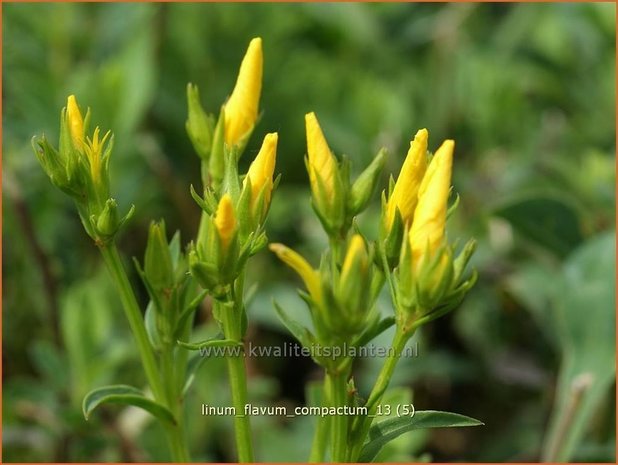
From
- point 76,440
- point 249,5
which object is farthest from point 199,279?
point 249,5

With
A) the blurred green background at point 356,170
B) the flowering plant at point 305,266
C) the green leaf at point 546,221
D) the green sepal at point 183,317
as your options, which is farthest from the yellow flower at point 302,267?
the green leaf at point 546,221

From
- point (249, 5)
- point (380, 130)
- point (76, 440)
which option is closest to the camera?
point (76, 440)

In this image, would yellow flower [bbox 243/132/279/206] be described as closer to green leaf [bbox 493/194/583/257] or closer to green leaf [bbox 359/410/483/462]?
green leaf [bbox 359/410/483/462]

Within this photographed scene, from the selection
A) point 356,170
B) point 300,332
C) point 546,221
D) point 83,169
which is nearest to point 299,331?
point 300,332

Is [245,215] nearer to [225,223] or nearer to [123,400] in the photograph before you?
[225,223]

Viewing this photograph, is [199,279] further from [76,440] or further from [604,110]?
[604,110]

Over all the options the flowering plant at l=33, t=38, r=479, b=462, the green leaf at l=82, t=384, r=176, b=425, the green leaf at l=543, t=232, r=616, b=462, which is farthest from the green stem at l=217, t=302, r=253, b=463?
the green leaf at l=543, t=232, r=616, b=462
